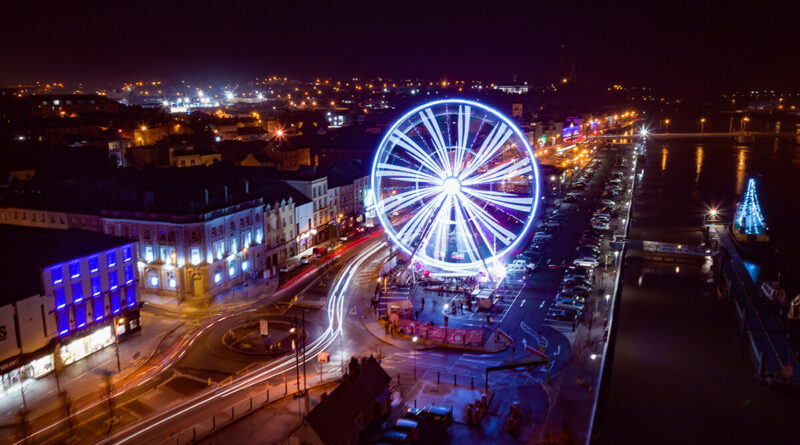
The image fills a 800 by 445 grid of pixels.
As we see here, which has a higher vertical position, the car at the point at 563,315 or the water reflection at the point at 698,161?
the water reflection at the point at 698,161

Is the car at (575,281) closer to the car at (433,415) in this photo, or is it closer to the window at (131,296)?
the car at (433,415)

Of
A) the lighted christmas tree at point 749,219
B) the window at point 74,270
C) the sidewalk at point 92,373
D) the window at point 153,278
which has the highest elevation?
the window at point 74,270

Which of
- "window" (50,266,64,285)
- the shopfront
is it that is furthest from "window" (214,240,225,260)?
the shopfront

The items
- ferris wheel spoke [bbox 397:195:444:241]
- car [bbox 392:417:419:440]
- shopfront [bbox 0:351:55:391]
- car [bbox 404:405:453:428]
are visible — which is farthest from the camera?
ferris wheel spoke [bbox 397:195:444:241]

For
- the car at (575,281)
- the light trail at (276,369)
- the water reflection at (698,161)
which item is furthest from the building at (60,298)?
the water reflection at (698,161)

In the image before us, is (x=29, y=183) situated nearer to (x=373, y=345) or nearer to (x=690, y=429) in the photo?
(x=373, y=345)

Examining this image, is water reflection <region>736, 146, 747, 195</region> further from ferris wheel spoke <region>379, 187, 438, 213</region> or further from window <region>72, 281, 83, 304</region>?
window <region>72, 281, 83, 304</region>
